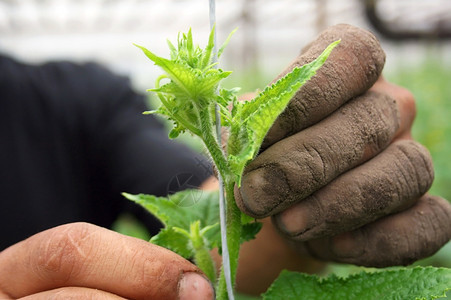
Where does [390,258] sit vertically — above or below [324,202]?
below

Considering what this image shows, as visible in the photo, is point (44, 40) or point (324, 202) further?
point (44, 40)

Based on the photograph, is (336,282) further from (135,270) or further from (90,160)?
(90,160)

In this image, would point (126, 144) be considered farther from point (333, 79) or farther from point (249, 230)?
Answer: point (333, 79)

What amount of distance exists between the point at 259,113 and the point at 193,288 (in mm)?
397

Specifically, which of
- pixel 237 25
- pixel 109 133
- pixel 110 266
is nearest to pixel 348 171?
pixel 110 266

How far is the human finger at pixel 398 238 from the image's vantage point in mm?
1300

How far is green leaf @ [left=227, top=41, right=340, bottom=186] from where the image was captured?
0.87 meters

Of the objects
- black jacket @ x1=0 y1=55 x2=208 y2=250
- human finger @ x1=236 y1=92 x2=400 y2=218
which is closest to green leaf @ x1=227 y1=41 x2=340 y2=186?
human finger @ x1=236 y1=92 x2=400 y2=218

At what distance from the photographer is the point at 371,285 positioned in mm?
1106

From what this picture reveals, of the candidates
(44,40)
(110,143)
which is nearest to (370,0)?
(110,143)

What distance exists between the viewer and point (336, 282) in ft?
3.79

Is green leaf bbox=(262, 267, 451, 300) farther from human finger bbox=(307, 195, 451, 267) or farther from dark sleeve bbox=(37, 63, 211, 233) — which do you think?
dark sleeve bbox=(37, 63, 211, 233)

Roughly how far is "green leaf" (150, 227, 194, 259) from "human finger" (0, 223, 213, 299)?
0.08 m

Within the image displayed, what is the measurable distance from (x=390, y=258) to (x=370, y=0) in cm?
983
